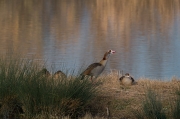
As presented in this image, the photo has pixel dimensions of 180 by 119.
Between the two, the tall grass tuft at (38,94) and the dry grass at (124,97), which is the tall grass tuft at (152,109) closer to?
the dry grass at (124,97)

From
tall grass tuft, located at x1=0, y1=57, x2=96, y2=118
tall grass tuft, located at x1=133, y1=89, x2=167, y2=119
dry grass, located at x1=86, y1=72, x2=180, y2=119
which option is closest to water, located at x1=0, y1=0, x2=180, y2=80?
dry grass, located at x1=86, y1=72, x2=180, y2=119

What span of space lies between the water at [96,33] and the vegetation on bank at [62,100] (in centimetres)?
231

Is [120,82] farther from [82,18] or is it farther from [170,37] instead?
[82,18]

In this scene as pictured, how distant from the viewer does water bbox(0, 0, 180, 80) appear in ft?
52.2

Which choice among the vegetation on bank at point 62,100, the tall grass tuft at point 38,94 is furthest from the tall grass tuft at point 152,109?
the tall grass tuft at point 38,94

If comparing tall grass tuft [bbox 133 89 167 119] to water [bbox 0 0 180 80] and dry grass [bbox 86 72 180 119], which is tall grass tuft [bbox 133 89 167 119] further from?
water [bbox 0 0 180 80]

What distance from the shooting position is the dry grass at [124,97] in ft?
25.9

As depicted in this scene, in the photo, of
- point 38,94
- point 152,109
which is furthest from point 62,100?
point 152,109

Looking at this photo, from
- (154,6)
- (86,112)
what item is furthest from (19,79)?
(154,6)

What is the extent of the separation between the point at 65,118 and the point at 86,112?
856mm

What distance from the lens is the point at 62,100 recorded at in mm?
7504

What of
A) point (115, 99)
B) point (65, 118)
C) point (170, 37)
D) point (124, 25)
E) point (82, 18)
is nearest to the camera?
point (65, 118)

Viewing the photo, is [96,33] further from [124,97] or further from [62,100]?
[62,100]

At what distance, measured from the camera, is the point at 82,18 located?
97.2 feet
